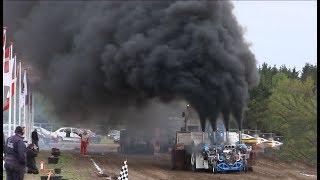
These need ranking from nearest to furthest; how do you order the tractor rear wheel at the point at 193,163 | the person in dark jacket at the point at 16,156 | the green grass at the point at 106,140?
the person in dark jacket at the point at 16,156
the tractor rear wheel at the point at 193,163
the green grass at the point at 106,140

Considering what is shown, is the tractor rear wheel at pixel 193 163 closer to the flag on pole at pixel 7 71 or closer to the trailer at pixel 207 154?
the trailer at pixel 207 154

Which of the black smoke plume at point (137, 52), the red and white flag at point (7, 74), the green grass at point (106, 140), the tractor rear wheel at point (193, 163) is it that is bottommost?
the tractor rear wheel at point (193, 163)

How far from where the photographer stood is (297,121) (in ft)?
113

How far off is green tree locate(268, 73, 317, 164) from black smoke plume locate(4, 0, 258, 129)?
11445 mm

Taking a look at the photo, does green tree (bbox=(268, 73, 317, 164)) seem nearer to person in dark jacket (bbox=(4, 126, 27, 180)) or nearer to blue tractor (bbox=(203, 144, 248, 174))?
blue tractor (bbox=(203, 144, 248, 174))

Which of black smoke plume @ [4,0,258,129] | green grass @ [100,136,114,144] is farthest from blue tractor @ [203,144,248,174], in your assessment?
green grass @ [100,136,114,144]

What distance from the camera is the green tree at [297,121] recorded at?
32.1 meters

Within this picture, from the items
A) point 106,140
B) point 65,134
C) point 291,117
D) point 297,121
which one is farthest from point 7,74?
point 106,140

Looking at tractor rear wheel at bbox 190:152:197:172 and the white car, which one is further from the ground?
the white car

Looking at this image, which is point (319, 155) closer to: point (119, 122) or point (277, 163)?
point (277, 163)

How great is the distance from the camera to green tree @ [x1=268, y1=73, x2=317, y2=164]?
32062 millimetres

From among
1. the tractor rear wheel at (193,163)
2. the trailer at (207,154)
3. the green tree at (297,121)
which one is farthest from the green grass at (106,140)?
the tractor rear wheel at (193,163)

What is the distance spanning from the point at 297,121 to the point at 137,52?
15847 millimetres

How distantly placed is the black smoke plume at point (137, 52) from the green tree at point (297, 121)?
37.5 feet
